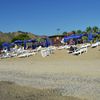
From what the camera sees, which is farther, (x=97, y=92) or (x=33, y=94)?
(x=33, y=94)

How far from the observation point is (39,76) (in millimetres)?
19078

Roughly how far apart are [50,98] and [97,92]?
5.43 feet

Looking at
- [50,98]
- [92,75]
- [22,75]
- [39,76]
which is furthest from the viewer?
[22,75]

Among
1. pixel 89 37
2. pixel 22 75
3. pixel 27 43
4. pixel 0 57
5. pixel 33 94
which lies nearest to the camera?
pixel 33 94

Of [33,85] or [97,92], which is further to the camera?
[33,85]

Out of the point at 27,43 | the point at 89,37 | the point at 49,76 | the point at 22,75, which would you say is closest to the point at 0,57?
the point at 27,43

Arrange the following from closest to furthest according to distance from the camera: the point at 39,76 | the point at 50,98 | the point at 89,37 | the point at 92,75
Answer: the point at 50,98 → the point at 92,75 → the point at 39,76 → the point at 89,37

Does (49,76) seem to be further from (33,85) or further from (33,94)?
(33,94)

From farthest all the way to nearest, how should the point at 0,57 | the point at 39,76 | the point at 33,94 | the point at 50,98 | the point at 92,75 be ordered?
the point at 0,57
the point at 39,76
the point at 92,75
the point at 33,94
the point at 50,98

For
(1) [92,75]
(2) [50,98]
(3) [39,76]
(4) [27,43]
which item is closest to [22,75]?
(3) [39,76]

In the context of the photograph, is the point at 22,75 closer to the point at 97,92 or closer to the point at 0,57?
the point at 97,92

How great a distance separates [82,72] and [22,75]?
4377mm

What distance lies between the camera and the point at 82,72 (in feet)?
58.5

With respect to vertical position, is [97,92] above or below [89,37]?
below
